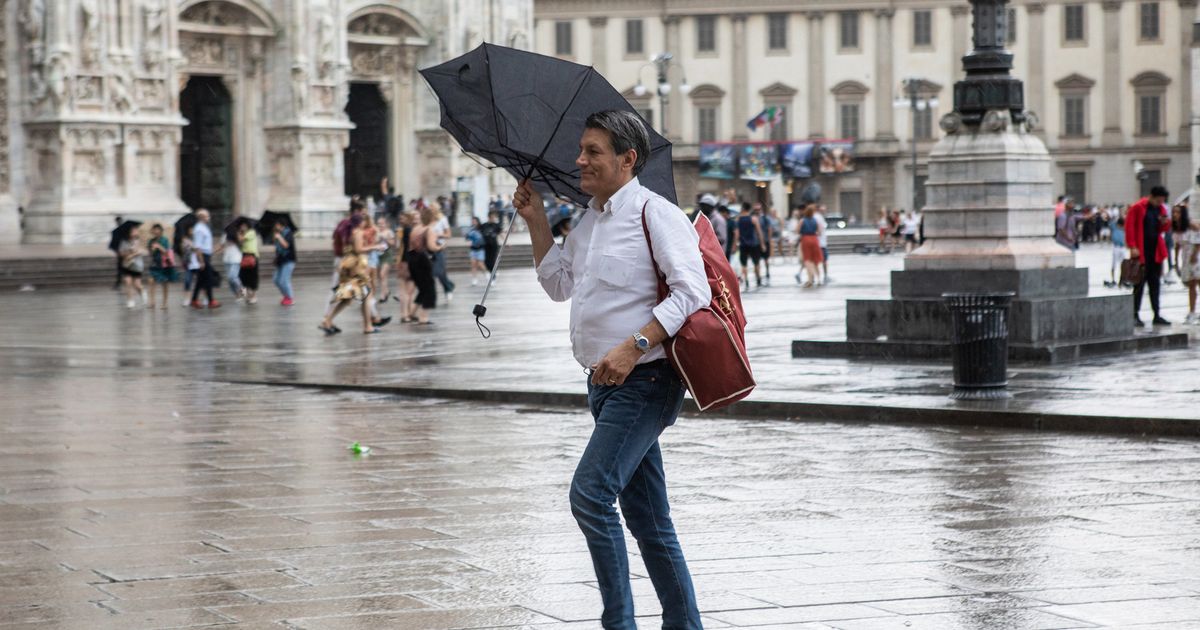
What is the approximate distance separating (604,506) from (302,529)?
10.4 ft

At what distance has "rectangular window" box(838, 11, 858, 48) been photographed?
2997 inches

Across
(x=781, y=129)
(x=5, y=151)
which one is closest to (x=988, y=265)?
(x=5, y=151)

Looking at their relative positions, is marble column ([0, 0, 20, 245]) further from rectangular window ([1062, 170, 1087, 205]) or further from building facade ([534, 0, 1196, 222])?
rectangular window ([1062, 170, 1087, 205])

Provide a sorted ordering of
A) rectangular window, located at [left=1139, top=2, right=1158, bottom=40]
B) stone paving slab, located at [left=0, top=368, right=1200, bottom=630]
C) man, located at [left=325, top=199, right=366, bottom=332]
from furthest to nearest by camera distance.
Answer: rectangular window, located at [left=1139, top=2, right=1158, bottom=40], man, located at [left=325, top=199, right=366, bottom=332], stone paving slab, located at [left=0, top=368, right=1200, bottom=630]

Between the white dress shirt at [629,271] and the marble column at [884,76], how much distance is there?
235ft

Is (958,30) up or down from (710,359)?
up

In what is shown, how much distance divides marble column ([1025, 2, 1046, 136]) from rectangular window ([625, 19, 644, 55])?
15934mm

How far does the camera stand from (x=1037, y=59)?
75.6 metres

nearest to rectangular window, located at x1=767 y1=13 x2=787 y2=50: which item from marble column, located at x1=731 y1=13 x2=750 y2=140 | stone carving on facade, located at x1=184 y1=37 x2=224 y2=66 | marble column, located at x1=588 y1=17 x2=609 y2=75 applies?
marble column, located at x1=731 y1=13 x2=750 y2=140

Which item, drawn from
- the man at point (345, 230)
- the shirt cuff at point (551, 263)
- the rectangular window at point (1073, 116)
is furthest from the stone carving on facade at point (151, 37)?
the rectangular window at point (1073, 116)

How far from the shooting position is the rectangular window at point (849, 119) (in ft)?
250

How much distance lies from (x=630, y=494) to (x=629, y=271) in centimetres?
63

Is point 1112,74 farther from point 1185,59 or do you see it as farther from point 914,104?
point 914,104

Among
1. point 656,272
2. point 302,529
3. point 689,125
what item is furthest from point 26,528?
point 689,125
